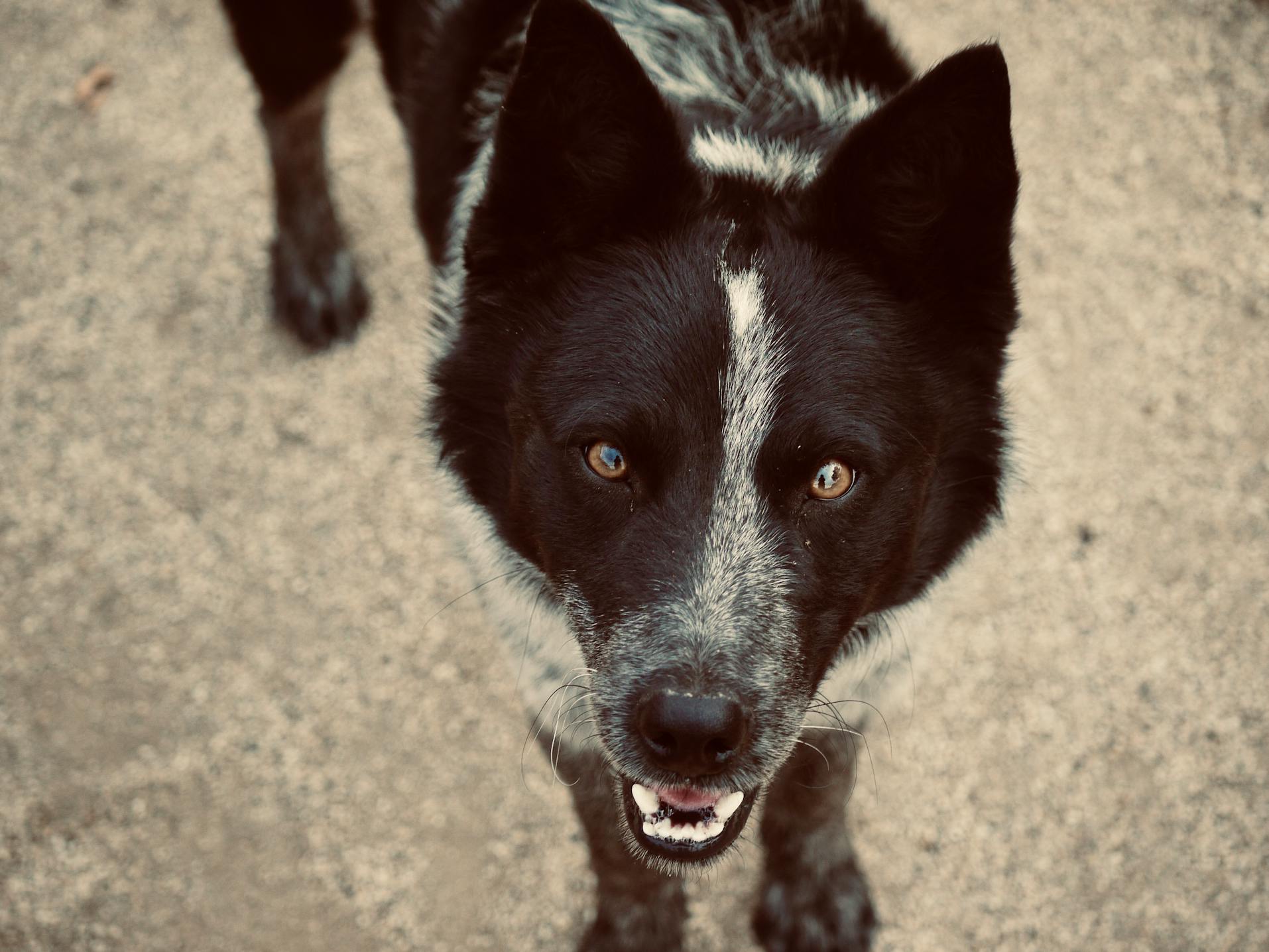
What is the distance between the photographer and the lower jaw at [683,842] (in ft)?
7.89

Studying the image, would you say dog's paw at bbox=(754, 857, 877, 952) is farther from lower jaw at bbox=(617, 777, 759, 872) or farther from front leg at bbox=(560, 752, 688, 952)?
lower jaw at bbox=(617, 777, 759, 872)

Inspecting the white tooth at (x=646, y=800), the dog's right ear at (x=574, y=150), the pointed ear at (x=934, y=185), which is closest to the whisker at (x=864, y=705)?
the white tooth at (x=646, y=800)

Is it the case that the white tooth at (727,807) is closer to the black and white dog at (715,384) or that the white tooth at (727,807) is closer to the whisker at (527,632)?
the black and white dog at (715,384)

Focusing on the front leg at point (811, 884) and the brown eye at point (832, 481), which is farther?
the front leg at point (811, 884)

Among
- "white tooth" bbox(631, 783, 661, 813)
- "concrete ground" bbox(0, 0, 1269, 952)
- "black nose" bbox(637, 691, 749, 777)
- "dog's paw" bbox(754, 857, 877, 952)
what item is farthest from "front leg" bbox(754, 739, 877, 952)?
"black nose" bbox(637, 691, 749, 777)

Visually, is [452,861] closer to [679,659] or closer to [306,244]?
[679,659]

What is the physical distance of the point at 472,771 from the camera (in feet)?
11.8

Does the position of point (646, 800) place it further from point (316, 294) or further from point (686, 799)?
point (316, 294)

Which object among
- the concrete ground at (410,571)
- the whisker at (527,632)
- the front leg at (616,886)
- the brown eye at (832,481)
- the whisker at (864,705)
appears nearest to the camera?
the brown eye at (832,481)

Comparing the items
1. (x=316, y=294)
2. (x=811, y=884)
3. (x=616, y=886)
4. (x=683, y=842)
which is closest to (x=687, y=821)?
(x=683, y=842)

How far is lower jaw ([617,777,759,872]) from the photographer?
94.7 inches

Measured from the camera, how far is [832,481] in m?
2.16

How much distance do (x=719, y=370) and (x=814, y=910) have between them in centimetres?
200

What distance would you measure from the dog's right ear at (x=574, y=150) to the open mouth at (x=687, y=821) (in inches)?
51.1
